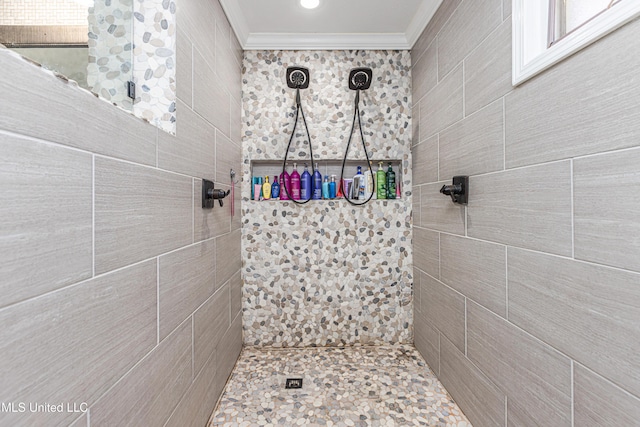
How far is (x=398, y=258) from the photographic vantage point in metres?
2.25

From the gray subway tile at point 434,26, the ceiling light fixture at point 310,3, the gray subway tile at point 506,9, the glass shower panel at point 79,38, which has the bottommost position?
the glass shower panel at point 79,38

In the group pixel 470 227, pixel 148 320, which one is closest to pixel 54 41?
pixel 148 320

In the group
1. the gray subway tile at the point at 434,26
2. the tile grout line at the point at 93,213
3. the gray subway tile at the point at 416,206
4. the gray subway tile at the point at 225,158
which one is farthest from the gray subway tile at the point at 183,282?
the gray subway tile at the point at 434,26

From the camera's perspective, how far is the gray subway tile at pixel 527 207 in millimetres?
932

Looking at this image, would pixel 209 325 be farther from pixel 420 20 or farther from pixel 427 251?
pixel 420 20

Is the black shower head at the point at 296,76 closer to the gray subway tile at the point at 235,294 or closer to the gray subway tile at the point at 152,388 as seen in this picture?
the gray subway tile at the point at 235,294

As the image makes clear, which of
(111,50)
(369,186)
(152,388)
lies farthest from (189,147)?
(369,186)

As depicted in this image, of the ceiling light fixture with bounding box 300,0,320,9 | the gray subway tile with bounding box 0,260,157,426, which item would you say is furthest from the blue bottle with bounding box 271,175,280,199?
the gray subway tile with bounding box 0,260,157,426

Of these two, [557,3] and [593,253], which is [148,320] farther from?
[557,3]

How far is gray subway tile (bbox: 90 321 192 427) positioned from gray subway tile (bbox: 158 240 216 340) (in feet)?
0.20

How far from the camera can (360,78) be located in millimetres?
2174

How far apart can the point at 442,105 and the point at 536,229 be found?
986 millimetres

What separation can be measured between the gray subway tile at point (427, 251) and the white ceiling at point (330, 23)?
4.30 ft

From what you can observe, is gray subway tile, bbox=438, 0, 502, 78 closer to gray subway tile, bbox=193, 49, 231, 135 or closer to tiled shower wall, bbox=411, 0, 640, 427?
tiled shower wall, bbox=411, 0, 640, 427
